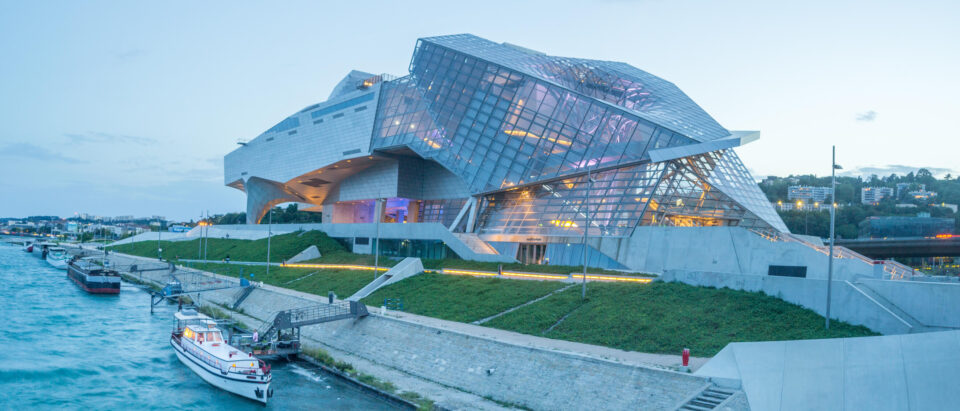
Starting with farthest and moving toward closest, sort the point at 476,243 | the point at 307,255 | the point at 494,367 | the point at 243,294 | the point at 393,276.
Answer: the point at 307,255 < the point at 476,243 < the point at 243,294 < the point at 393,276 < the point at 494,367

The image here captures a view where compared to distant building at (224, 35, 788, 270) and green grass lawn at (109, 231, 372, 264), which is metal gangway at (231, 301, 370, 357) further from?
green grass lawn at (109, 231, 372, 264)

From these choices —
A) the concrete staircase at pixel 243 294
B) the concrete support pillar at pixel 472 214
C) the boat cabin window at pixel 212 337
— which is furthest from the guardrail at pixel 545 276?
the boat cabin window at pixel 212 337

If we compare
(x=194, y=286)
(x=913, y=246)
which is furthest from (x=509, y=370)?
(x=913, y=246)

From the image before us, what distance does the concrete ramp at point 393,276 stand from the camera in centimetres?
4403

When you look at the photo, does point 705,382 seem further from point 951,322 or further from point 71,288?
point 71,288

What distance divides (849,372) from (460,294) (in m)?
24.4

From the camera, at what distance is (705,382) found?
1919cm

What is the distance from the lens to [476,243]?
53281 mm

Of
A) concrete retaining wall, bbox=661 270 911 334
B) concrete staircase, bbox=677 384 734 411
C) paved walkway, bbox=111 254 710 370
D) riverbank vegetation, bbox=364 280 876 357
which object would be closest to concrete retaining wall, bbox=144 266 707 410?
concrete staircase, bbox=677 384 734 411

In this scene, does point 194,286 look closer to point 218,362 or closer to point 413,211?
point 413,211

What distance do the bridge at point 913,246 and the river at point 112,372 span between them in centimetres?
5457

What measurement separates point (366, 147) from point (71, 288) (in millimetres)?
33559

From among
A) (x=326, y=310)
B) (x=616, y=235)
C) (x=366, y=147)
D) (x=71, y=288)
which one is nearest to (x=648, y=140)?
(x=616, y=235)

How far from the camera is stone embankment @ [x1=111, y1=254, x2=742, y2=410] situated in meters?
20.2
